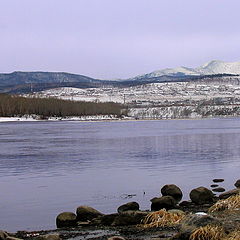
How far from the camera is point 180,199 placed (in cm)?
2670

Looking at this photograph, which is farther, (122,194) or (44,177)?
(44,177)

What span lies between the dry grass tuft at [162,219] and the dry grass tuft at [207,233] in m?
3.74

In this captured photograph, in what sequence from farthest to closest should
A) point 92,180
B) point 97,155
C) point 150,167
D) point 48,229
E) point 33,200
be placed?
point 97,155
point 150,167
point 92,180
point 33,200
point 48,229

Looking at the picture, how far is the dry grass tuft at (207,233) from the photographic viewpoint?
14539 millimetres

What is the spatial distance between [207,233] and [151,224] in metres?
4.22

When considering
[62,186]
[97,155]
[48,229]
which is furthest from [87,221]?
[97,155]

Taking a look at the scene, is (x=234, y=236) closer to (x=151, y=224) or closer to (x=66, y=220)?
(x=151, y=224)

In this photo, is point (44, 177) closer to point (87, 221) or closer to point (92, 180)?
point (92, 180)

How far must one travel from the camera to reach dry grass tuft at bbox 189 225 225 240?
14.5 metres

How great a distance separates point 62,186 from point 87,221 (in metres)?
11.5

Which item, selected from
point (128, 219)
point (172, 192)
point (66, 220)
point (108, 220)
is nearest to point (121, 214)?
point (128, 219)

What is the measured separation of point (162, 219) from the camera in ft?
62.0

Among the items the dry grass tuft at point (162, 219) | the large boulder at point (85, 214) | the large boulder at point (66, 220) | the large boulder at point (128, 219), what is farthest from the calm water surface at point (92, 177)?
the dry grass tuft at point (162, 219)

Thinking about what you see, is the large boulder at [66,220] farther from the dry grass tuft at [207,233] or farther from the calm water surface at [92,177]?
the dry grass tuft at [207,233]
